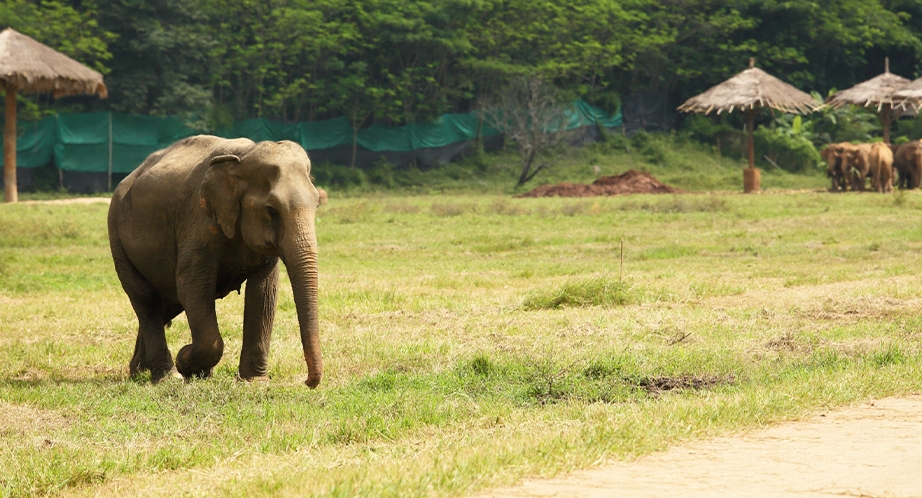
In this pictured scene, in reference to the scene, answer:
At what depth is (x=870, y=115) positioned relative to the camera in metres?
42.2

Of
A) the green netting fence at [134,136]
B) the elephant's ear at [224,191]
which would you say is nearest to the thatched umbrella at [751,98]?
the green netting fence at [134,136]

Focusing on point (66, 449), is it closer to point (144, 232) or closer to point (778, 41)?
point (144, 232)

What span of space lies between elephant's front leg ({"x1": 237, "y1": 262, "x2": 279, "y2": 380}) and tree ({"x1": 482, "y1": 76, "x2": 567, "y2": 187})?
25375mm

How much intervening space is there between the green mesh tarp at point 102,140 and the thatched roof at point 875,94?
1951cm

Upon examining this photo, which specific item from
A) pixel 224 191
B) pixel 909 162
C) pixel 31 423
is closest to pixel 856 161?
pixel 909 162

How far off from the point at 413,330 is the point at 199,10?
1032 inches

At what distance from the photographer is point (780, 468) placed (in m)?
5.38

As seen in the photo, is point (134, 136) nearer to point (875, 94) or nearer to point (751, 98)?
point (751, 98)

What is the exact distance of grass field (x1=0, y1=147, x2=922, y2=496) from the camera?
5758 millimetres

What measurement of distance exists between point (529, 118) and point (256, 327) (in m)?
27.8

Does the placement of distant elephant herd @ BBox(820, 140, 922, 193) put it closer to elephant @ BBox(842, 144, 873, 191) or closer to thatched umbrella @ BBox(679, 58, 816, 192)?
elephant @ BBox(842, 144, 873, 191)

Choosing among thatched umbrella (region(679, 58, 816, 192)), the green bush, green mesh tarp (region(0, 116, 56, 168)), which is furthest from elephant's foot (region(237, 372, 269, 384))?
the green bush

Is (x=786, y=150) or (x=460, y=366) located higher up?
(x=460, y=366)

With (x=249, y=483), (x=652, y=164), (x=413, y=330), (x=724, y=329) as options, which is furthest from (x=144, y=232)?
(x=652, y=164)
